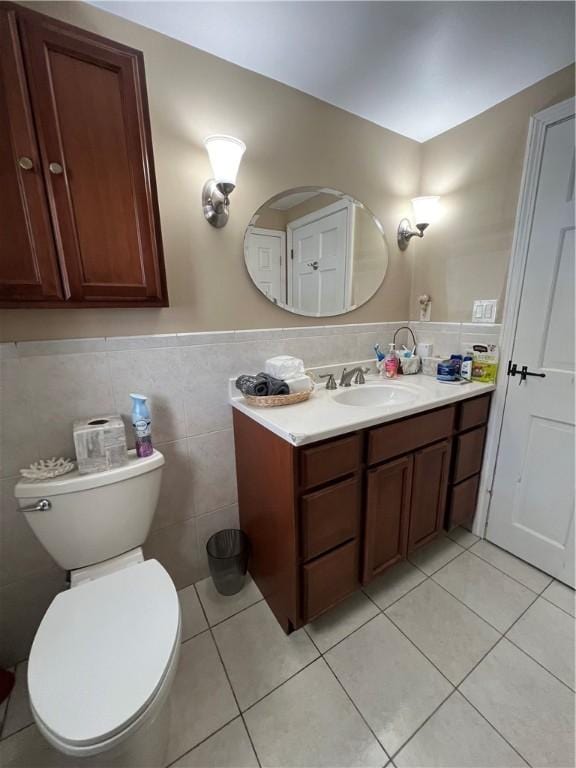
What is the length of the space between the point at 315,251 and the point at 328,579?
4.65 feet

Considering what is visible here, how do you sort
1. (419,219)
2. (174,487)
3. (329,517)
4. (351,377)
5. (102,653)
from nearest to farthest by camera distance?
1. (102,653)
2. (329,517)
3. (174,487)
4. (351,377)
5. (419,219)

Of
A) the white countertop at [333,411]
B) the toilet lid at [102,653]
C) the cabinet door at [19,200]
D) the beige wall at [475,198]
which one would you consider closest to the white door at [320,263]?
the white countertop at [333,411]

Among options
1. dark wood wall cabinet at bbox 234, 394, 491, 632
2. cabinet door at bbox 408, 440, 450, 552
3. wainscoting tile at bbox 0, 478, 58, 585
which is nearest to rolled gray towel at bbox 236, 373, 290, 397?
dark wood wall cabinet at bbox 234, 394, 491, 632

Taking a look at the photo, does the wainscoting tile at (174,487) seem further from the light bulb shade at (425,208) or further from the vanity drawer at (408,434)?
the light bulb shade at (425,208)

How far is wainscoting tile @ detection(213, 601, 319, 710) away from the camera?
3.54 feet

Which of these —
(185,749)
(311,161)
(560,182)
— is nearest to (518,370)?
(560,182)

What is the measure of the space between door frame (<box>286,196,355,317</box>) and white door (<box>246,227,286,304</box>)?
32 millimetres

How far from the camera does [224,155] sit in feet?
3.52

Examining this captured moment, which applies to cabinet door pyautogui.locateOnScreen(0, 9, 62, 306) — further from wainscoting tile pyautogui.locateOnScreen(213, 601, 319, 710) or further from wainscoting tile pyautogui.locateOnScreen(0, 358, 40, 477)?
wainscoting tile pyautogui.locateOnScreen(213, 601, 319, 710)

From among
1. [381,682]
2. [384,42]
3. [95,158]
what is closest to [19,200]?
[95,158]

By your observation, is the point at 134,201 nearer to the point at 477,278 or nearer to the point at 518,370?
the point at 477,278

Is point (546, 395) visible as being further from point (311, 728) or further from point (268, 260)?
point (311, 728)

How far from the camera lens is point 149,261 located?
1.09 meters

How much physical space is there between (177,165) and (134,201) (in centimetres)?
25
